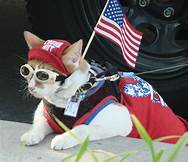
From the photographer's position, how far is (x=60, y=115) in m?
2.81

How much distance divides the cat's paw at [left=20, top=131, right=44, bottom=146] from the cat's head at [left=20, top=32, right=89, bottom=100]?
0.18 metres

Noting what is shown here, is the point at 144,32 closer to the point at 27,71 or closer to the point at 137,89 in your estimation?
the point at 137,89

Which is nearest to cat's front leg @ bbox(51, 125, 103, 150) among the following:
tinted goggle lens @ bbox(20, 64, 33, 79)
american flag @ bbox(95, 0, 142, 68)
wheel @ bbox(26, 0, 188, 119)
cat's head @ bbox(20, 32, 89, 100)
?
cat's head @ bbox(20, 32, 89, 100)

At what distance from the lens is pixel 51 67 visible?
2.63 m

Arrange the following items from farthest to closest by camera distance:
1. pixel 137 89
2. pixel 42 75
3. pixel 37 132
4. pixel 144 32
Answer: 1. pixel 144 32
2. pixel 137 89
3. pixel 37 132
4. pixel 42 75

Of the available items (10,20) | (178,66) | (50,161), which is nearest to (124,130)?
(50,161)

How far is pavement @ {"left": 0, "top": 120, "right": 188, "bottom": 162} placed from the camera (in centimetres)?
255

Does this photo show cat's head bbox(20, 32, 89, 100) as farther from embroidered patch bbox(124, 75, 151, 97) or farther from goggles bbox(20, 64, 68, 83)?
embroidered patch bbox(124, 75, 151, 97)

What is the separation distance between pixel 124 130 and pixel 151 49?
0.79 meters

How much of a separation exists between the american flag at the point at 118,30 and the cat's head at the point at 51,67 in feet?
0.98

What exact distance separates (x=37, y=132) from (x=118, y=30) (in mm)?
665

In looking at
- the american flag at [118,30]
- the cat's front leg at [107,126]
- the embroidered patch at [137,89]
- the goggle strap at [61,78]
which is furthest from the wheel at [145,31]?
the goggle strap at [61,78]

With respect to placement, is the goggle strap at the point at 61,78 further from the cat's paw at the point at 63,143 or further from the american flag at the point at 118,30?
the american flag at the point at 118,30

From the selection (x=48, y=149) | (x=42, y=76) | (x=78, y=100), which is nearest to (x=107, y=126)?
(x=78, y=100)
